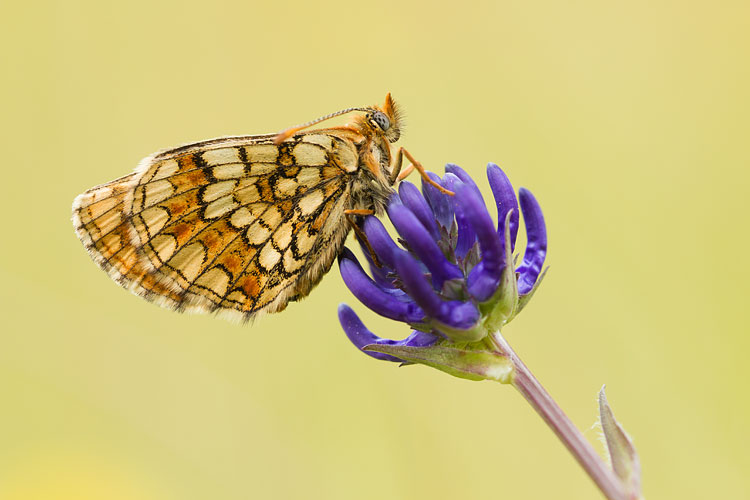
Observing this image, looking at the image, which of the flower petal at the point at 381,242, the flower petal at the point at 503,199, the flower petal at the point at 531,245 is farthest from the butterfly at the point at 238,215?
the flower petal at the point at 531,245

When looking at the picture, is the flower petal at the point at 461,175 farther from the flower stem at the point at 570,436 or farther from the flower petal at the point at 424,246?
the flower stem at the point at 570,436

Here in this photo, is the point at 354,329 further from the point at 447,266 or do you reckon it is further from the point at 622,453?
the point at 622,453

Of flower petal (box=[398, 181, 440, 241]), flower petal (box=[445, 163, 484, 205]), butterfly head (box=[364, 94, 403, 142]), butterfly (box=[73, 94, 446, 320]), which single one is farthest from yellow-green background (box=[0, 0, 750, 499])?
flower petal (box=[445, 163, 484, 205])

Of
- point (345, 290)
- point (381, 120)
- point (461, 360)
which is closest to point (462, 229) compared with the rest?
point (461, 360)

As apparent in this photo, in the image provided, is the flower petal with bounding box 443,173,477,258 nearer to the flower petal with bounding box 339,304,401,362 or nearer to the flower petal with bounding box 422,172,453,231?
the flower petal with bounding box 422,172,453,231

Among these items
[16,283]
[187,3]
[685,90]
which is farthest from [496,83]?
[16,283]
